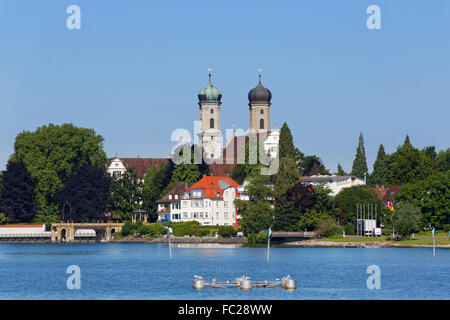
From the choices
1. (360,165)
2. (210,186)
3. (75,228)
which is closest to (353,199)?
(210,186)

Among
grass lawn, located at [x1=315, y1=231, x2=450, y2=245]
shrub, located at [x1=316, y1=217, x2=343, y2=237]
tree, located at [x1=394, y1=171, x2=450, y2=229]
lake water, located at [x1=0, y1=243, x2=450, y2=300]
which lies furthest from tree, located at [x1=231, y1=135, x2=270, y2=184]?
lake water, located at [x1=0, y1=243, x2=450, y2=300]

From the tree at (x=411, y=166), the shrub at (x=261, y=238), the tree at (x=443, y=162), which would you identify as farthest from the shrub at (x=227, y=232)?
the tree at (x=443, y=162)

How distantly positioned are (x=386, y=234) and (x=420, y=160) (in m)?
27.1

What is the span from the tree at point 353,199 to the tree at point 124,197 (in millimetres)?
34681

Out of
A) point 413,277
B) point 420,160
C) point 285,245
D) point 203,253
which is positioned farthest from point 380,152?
point 413,277

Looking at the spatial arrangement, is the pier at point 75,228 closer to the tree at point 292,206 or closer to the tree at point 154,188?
the tree at point 154,188

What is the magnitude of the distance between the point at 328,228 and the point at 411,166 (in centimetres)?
3519

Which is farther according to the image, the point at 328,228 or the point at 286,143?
the point at 286,143

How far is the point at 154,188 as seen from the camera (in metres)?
146

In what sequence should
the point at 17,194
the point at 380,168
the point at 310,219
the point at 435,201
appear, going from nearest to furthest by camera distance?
the point at 435,201
the point at 310,219
the point at 17,194
the point at 380,168

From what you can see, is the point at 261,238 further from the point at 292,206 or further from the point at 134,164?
the point at 134,164

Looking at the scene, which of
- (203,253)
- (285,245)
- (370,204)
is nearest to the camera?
(203,253)
